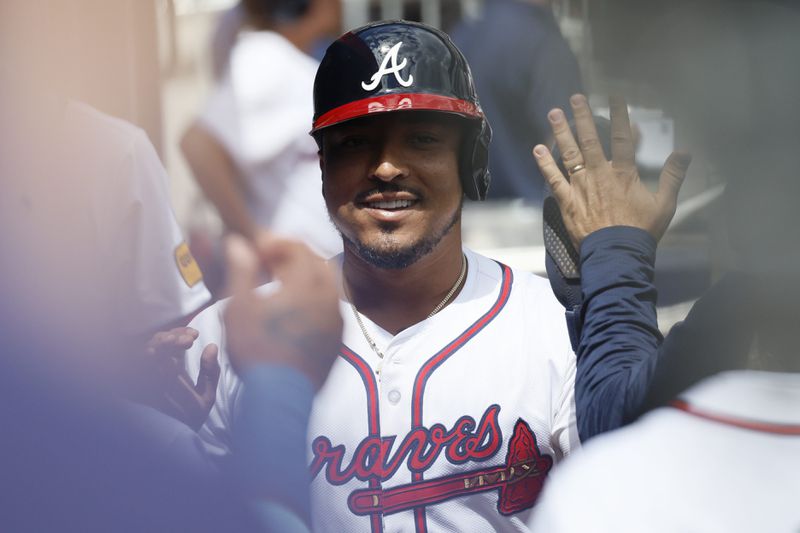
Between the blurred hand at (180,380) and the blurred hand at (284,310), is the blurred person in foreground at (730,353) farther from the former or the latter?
the blurred hand at (180,380)

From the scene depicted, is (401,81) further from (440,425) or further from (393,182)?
(440,425)

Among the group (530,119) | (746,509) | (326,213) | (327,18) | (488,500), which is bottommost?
(488,500)

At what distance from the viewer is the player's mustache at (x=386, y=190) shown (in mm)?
1787

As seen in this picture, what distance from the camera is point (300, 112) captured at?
203 cm

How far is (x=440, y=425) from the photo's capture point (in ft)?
5.84

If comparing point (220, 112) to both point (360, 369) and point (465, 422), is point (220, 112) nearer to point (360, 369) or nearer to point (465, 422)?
point (360, 369)

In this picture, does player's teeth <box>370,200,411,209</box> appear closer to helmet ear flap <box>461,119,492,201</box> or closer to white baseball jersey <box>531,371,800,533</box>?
helmet ear flap <box>461,119,492,201</box>

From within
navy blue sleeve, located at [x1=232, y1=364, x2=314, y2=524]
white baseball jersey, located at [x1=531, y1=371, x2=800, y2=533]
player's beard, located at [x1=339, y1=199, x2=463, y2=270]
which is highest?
player's beard, located at [x1=339, y1=199, x2=463, y2=270]

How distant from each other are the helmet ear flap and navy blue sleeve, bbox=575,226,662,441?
1.11ft

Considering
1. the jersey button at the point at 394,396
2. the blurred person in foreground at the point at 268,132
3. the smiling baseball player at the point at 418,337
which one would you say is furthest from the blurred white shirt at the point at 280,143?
the jersey button at the point at 394,396

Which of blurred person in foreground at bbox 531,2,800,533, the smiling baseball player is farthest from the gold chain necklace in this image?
blurred person in foreground at bbox 531,2,800,533

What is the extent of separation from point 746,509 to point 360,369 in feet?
3.01

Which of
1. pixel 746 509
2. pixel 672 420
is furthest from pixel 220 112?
pixel 746 509

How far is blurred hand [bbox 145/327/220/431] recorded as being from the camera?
6.16 feet
